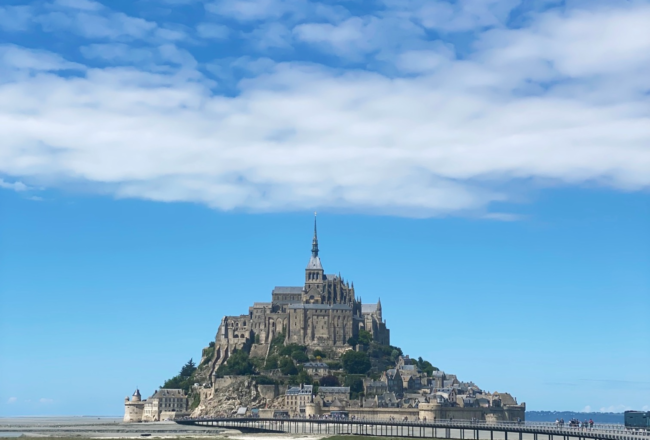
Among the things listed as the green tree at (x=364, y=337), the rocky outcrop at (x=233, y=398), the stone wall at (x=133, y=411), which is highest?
the green tree at (x=364, y=337)

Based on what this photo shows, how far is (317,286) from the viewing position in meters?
171

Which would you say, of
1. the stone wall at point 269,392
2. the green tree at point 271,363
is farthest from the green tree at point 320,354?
the stone wall at point 269,392

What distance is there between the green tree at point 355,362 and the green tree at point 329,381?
3.78 meters

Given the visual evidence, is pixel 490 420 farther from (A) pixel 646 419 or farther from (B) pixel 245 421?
(A) pixel 646 419

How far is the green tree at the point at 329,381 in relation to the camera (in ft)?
482

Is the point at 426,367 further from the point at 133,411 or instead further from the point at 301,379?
the point at 133,411

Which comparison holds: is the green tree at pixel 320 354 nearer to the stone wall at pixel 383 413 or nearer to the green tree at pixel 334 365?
the green tree at pixel 334 365

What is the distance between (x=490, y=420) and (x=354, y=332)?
3623cm

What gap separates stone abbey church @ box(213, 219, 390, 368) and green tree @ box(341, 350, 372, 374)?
7853mm

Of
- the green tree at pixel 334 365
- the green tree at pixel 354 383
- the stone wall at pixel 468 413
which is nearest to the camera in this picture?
the stone wall at pixel 468 413

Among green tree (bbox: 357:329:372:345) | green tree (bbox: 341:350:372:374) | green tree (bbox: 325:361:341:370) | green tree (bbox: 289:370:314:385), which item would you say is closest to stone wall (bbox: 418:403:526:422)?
green tree (bbox: 341:350:372:374)

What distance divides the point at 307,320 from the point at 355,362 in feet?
45.3

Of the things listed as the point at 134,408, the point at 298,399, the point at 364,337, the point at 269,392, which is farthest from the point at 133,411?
the point at 364,337

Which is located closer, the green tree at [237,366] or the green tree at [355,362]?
the green tree at [355,362]
